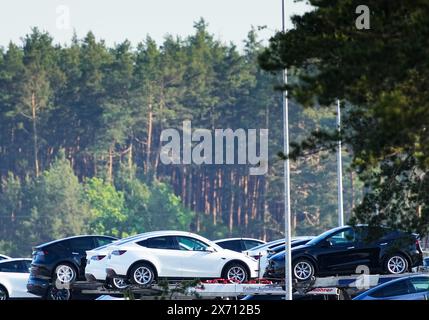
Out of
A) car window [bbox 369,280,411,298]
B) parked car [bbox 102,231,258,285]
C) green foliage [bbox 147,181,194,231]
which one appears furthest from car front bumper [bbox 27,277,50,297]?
green foliage [bbox 147,181,194,231]

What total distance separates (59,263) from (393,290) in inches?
388

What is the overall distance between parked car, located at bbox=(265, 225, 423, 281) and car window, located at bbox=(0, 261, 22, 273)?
10.3 meters

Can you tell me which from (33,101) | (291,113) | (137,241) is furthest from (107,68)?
(137,241)

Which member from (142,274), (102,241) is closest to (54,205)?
(102,241)

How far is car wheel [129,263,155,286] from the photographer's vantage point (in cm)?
3562

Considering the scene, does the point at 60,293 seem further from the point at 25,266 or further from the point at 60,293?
the point at 25,266

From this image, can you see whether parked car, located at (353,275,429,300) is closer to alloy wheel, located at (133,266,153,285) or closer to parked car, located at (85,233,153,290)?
alloy wheel, located at (133,266,153,285)

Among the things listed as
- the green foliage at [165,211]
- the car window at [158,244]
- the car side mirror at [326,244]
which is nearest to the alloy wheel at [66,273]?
the car window at [158,244]

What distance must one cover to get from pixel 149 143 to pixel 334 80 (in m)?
74.7

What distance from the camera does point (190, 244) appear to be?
35969mm

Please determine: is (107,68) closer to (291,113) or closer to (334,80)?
(291,113)

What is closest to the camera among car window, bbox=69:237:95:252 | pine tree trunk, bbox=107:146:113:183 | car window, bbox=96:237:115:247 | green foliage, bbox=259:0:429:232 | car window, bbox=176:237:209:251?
green foliage, bbox=259:0:429:232

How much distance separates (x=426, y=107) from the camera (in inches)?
841
